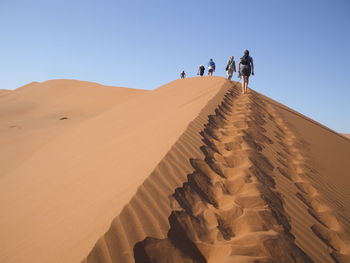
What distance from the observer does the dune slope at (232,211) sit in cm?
191

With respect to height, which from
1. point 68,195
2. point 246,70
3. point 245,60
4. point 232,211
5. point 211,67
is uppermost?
point 211,67

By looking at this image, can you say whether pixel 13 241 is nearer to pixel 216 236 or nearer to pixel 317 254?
pixel 216 236

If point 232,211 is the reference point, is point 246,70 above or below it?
above

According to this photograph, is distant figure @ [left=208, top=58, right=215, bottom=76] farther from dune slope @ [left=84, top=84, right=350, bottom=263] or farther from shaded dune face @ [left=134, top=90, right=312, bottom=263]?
shaded dune face @ [left=134, top=90, right=312, bottom=263]

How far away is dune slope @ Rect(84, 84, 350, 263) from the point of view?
6.25ft

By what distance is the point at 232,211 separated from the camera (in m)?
2.46

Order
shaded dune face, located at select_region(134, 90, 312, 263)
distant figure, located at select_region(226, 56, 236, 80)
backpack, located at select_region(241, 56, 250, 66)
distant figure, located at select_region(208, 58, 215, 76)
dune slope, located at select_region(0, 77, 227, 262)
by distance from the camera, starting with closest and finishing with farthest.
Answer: shaded dune face, located at select_region(134, 90, 312, 263) → dune slope, located at select_region(0, 77, 227, 262) → backpack, located at select_region(241, 56, 250, 66) → distant figure, located at select_region(226, 56, 236, 80) → distant figure, located at select_region(208, 58, 215, 76)

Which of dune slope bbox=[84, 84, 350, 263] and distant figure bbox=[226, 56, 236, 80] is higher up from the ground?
distant figure bbox=[226, 56, 236, 80]

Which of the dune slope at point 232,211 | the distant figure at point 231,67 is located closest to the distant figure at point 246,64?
the distant figure at point 231,67

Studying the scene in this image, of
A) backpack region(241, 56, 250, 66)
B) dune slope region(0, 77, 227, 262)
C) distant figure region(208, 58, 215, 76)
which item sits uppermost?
distant figure region(208, 58, 215, 76)

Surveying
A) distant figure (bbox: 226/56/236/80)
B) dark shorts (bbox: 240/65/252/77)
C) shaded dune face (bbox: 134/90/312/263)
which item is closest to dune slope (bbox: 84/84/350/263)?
shaded dune face (bbox: 134/90/312/263)

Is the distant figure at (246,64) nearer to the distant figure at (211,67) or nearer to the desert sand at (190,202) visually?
the desert sand at (190,202)

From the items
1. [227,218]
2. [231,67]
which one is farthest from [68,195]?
[231,67]

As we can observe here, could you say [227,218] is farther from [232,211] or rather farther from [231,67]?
[231,67]
